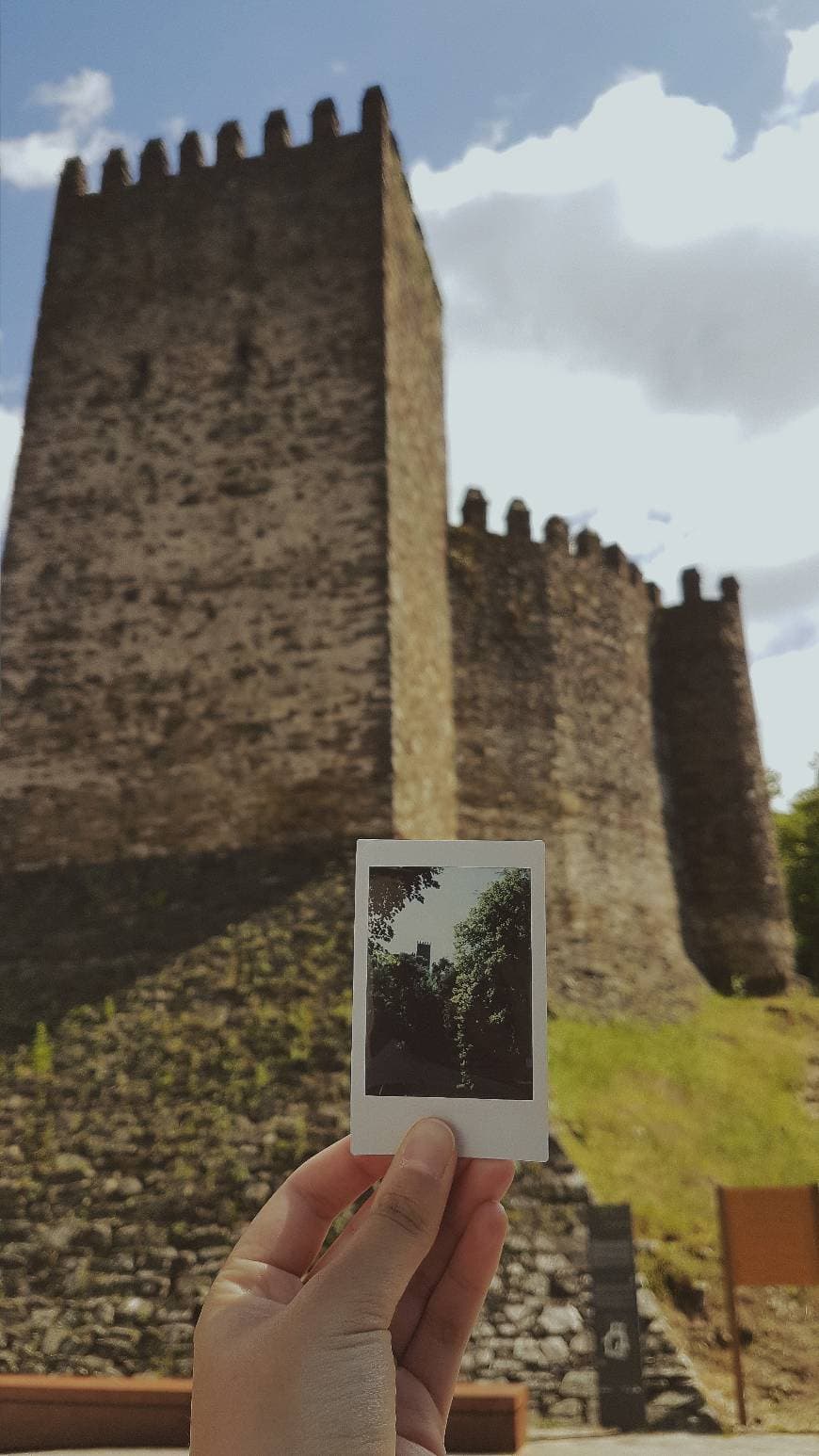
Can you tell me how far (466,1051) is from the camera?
1.78 metres

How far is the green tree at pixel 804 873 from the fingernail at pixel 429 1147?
929 inches

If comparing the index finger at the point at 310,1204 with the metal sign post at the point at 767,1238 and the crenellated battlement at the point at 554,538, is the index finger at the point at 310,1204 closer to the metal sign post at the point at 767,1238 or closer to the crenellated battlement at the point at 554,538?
the metal sign post at the point at 767,1238

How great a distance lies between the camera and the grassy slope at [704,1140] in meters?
8.82

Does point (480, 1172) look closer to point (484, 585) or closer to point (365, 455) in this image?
point (365, 455)

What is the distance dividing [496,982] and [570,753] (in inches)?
569

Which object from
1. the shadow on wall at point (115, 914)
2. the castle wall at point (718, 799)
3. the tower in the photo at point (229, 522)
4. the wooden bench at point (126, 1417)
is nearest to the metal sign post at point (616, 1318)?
the wooden bench at point (126, 1417)

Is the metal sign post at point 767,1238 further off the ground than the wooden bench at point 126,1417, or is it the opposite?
the metal sign post at point 767,1238

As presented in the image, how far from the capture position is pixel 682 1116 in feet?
39.4

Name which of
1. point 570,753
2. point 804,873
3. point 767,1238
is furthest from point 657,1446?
point 804,873

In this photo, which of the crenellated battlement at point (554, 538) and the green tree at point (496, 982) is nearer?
the green tree at point (496, 982)

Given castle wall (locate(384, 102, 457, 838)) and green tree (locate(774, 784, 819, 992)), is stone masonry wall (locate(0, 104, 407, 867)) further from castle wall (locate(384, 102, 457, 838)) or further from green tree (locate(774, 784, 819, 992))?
green tree (locate(774, 784, 819, 992))

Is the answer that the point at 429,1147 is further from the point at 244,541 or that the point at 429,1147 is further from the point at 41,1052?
the point at 244,541

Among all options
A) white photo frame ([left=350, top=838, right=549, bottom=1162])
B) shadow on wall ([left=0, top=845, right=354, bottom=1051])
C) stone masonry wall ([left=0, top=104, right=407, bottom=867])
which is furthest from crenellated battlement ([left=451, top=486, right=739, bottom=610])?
white photo frame ([left=350, top=838, right=549, bottom=1162])

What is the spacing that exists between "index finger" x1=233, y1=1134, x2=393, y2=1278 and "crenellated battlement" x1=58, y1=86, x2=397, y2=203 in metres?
13.0
